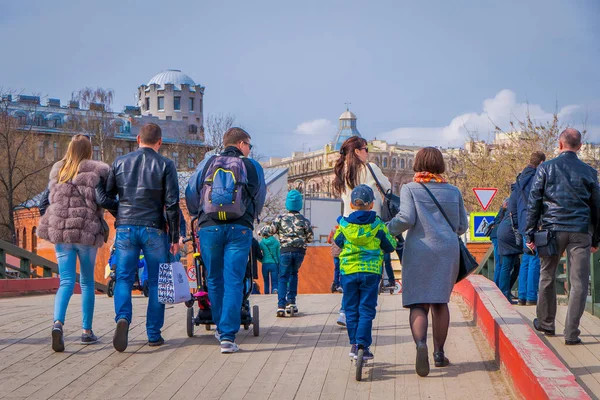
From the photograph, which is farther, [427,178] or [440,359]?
[440,359]

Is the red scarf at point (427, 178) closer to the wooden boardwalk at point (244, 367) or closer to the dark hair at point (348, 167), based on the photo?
the wooden boardwalk at point (244, 367)

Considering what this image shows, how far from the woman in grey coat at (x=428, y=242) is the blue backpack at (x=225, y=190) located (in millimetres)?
1454

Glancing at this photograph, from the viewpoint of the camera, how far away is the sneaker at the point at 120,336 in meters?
7.55

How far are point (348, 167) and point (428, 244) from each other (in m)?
2.16

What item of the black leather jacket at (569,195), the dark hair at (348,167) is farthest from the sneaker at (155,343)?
the black leather jacket at (569,195)

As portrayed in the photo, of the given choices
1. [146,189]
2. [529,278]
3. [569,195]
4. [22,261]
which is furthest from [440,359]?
[22,261]

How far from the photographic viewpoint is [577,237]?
7.81 m

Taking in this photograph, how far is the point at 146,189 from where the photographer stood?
7824 mm

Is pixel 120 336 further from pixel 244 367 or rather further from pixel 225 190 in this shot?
pixel 225 190

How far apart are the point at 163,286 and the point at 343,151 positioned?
2.28m

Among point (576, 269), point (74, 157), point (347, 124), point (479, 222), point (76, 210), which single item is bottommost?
point (576, 269)

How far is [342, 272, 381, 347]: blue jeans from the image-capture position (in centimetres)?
694

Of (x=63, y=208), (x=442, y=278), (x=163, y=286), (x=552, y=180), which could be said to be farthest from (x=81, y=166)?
(x=552, y=180)

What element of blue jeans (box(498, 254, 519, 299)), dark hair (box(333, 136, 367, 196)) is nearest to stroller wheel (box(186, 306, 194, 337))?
dark hair (box(333, 136, 367, 196))
